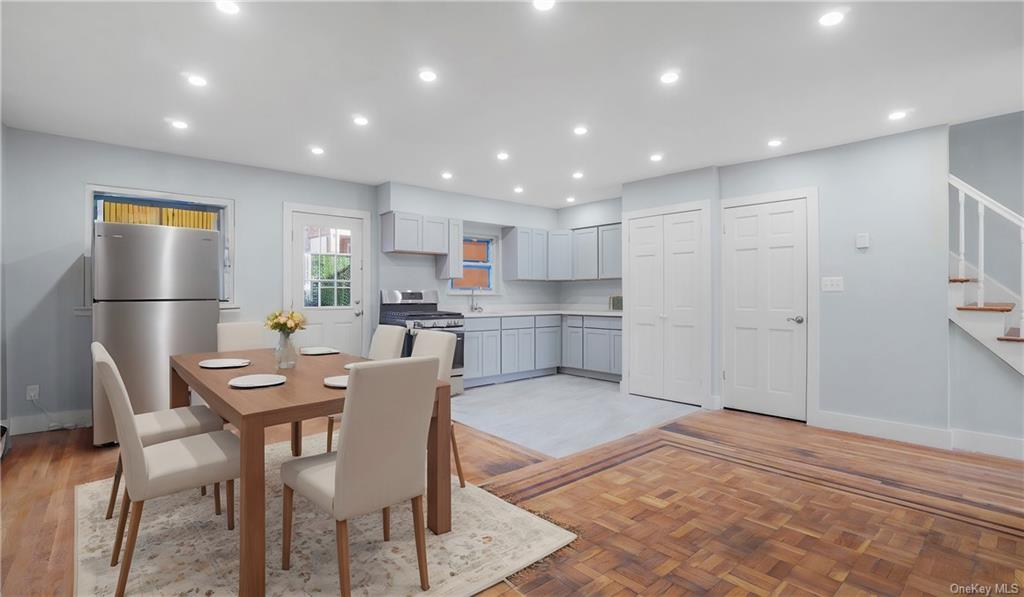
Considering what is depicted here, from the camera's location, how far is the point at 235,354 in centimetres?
309

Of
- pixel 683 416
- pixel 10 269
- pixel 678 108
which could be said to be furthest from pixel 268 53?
pixel 683 416

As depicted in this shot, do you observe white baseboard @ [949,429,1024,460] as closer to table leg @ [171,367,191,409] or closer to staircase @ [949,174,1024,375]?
staircase @ [949,174,1024,375]

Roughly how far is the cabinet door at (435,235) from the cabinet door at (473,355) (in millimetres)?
1074

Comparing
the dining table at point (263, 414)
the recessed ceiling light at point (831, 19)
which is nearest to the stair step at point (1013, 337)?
the recessed ceiling light at point (831, 19)

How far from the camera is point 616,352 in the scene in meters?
6.05

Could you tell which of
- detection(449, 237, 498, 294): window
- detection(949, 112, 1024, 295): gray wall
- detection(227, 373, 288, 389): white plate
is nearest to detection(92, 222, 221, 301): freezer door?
detection(227, 373, 288, 389): white plate

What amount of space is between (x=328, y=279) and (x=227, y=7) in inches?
133

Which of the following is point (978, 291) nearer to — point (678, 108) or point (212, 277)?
point (678, 108)

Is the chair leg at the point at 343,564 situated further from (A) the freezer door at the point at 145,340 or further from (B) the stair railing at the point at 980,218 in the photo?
(B) the stair railing at the point at 980,218

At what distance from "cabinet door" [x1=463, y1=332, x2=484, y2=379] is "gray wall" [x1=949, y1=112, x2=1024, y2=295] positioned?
14.7 feet

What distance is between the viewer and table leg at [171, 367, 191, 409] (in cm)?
302

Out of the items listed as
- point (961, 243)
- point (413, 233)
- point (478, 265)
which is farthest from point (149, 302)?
point (961, 243)

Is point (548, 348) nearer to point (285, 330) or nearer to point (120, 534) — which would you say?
point (285, 330)

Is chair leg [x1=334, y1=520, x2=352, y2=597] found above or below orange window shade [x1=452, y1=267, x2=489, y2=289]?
below
